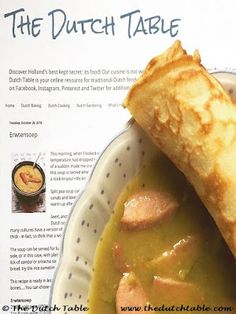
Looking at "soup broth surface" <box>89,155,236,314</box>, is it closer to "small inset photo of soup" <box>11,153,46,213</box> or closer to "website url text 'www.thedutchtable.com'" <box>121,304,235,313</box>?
"website url text 'www.thedutchtable.com'" <box>121,304,235,313</box>

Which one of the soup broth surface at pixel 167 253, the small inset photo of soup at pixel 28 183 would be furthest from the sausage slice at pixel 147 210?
the small inset photo of soup at pixel 28 183

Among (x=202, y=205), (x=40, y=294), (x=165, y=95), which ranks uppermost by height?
(x=165, y=95)

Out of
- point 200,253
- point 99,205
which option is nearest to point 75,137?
point 99,205

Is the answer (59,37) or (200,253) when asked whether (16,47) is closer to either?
(59,37)

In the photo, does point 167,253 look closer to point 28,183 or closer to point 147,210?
point 147,210

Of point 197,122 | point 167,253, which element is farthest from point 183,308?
point 197,122

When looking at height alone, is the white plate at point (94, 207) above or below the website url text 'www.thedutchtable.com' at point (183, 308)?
above

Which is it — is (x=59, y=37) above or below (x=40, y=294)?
above

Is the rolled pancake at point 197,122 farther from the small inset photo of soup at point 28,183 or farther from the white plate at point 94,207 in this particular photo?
the small inset photo of soup at point 28,183
